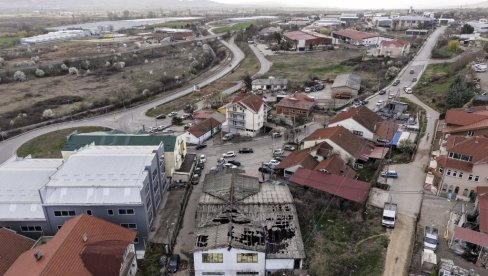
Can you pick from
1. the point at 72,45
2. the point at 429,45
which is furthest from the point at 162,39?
the point at 429,45

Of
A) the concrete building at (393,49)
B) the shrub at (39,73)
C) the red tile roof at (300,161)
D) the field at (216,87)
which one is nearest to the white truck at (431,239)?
the red tile roof at (300,161)

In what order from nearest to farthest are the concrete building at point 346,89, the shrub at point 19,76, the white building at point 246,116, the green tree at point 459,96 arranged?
the white building at point 246,116, the green tree at point 459,96, the concrete building at point 346,89, the shrub at point 19,76

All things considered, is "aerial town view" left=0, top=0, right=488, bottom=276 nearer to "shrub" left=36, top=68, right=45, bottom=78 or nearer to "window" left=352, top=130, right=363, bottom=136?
"window" left=352, top=130, right=363, bottom=136

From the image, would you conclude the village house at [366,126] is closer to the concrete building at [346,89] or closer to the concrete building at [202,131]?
the concrete building at [202,131]

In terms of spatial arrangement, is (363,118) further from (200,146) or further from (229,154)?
(200,146)

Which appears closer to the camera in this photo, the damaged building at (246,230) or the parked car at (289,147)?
the damaged building at (246,230)

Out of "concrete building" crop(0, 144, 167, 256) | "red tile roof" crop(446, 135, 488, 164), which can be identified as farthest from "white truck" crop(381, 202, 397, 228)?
"concrete building" crop(0, 144, 167, 256)

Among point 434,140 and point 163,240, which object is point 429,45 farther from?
point 163,240
